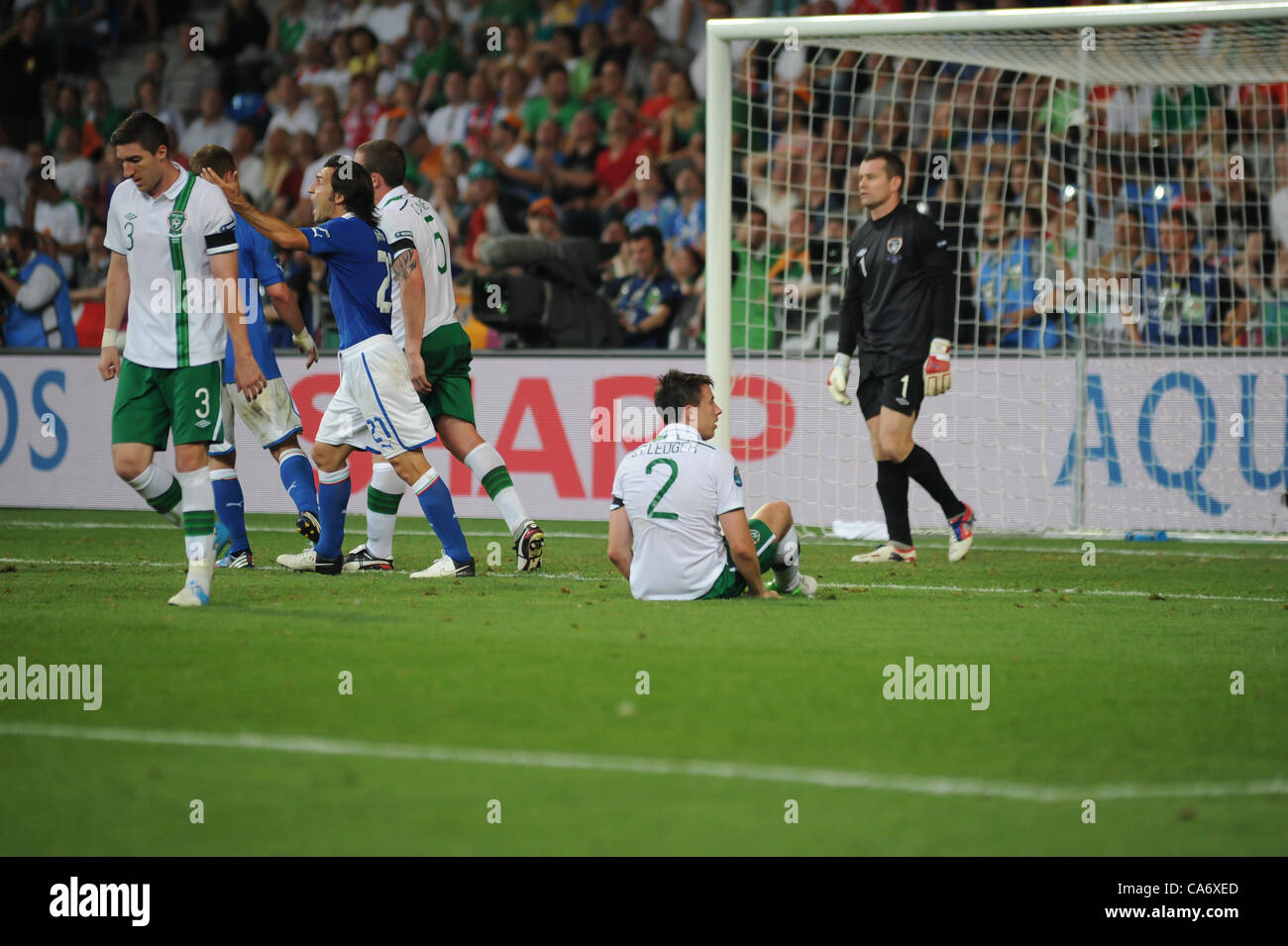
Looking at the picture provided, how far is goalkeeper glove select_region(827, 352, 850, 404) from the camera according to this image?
1006cm

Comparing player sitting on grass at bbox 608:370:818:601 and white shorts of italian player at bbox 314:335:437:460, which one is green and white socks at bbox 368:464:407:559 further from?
player sitting on grass at bbox 608:370:818:601

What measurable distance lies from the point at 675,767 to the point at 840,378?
606 cm

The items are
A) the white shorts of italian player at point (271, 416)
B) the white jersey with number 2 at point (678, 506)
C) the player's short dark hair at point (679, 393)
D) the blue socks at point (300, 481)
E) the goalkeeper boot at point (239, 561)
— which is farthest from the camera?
the white shorts of italian player at point (271, 416)

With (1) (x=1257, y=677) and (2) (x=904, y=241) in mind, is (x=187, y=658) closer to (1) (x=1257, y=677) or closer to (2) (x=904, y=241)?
(1) (x=1257, y=677)

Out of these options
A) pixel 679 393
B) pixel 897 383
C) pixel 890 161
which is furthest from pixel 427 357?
pixel 890 161

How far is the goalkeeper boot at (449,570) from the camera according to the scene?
8633 mm

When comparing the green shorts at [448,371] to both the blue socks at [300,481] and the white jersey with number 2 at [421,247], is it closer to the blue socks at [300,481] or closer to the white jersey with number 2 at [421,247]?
the white jersey with number 2 at [421,247]

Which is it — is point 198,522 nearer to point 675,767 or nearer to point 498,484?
point 498,484

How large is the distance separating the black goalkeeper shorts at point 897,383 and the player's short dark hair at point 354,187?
3.21m

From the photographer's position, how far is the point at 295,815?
3.80 metres

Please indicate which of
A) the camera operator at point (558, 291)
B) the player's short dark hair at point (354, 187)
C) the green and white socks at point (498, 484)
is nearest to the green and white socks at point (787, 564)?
the green and white socks at point (498, 484)

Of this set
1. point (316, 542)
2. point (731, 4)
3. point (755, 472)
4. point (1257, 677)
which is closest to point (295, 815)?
point (1257, 677)

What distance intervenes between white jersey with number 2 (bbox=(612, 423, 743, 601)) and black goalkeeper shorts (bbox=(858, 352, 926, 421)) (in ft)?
9.07

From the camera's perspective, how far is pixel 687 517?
281 inches
